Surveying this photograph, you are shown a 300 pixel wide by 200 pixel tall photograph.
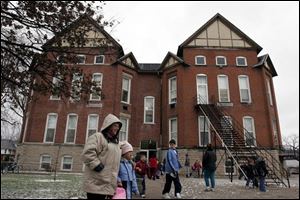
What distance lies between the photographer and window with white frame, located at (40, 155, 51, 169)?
74.0 ft

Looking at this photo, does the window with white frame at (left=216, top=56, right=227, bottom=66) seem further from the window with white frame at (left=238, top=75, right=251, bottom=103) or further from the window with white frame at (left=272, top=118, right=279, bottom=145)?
the window with white frame at (left=272, top=118, right=279, bottom=145)

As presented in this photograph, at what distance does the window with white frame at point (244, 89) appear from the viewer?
78.6 ft

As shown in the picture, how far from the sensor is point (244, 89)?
24297 millimetres

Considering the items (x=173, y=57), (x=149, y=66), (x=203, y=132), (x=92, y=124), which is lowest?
(x=203, y=132)

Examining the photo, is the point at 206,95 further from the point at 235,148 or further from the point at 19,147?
the point at 19,147

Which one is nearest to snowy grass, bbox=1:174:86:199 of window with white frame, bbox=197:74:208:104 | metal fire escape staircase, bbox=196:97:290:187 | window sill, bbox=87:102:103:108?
metal fire escape staircase, bbox=196:97:290:187

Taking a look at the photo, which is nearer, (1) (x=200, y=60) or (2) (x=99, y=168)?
(2) (x=99, y=168)

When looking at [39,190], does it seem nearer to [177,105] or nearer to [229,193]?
[229,193]

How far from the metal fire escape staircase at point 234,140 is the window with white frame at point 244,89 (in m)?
2.47

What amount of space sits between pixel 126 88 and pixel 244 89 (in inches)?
459

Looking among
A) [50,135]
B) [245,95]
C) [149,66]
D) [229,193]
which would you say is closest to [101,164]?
[229,193]

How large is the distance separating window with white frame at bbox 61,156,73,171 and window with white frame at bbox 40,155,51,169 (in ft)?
4.20

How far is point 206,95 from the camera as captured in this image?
24109mm

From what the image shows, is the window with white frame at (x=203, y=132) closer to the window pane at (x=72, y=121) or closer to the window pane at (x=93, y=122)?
the window pane at (x=93, y=122)
